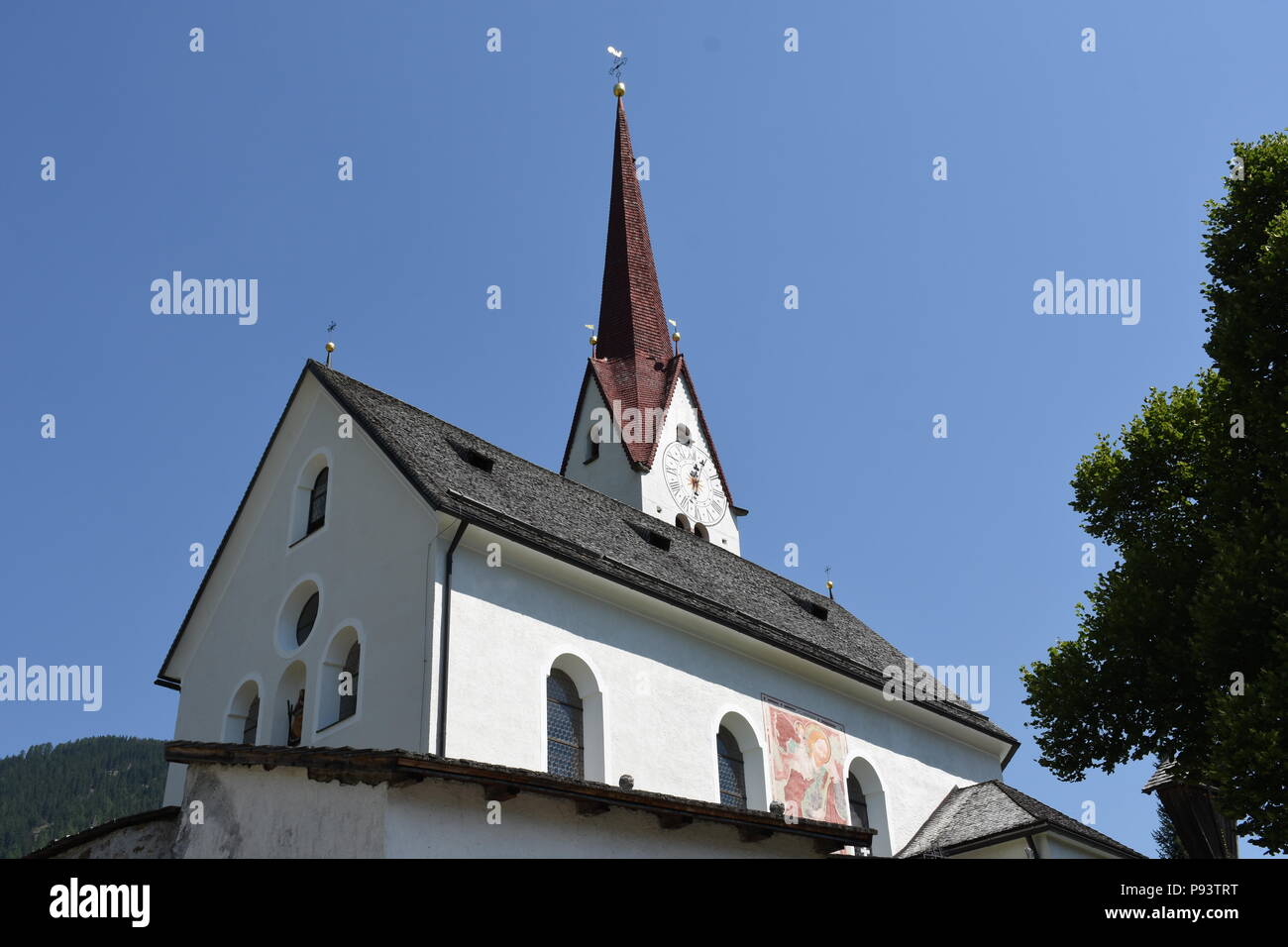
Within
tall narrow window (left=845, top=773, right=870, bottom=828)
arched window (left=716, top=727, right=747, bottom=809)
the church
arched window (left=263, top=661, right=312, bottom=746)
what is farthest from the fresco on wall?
arched window (left=263, top=661, right=312, bottom=746)

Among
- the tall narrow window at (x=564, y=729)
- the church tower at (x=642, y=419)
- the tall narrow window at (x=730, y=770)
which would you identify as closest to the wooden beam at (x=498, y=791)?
the tall narrow window at (x=564, y=729)

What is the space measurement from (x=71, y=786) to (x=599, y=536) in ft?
360

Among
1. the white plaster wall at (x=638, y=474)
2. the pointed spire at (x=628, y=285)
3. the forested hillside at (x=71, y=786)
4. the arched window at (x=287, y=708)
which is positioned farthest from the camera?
the forested hillside at (x=71, y=786)

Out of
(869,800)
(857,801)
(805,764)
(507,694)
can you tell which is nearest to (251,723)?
(507,694)

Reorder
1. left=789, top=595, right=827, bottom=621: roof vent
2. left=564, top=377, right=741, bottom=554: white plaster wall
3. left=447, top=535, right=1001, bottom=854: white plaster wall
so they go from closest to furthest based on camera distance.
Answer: left=447, top=535, right=1001, bottom=854: white plaster wall → left=789, top=595, right=827, bottom=621: roof vent → left=564, top=377, right=741, bottom=554: white plaster wall

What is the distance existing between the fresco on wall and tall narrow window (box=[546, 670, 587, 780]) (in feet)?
13.3

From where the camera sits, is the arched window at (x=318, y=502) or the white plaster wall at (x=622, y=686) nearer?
the white plaster wall at (x=622, y=686)

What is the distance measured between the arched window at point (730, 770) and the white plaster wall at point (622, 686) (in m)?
0.24

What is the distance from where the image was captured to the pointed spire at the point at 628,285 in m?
37.9

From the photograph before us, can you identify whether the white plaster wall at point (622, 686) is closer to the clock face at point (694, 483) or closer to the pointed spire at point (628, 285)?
the clock face at point (694, 483)

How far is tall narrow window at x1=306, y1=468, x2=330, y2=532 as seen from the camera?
21094 mm

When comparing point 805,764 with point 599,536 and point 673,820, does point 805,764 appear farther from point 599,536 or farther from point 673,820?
point 673,820

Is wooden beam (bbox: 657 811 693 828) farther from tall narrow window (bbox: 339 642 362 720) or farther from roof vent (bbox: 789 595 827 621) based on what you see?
roof vent (bbox: 789 595 827 621)

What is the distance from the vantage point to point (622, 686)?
64.4ft
